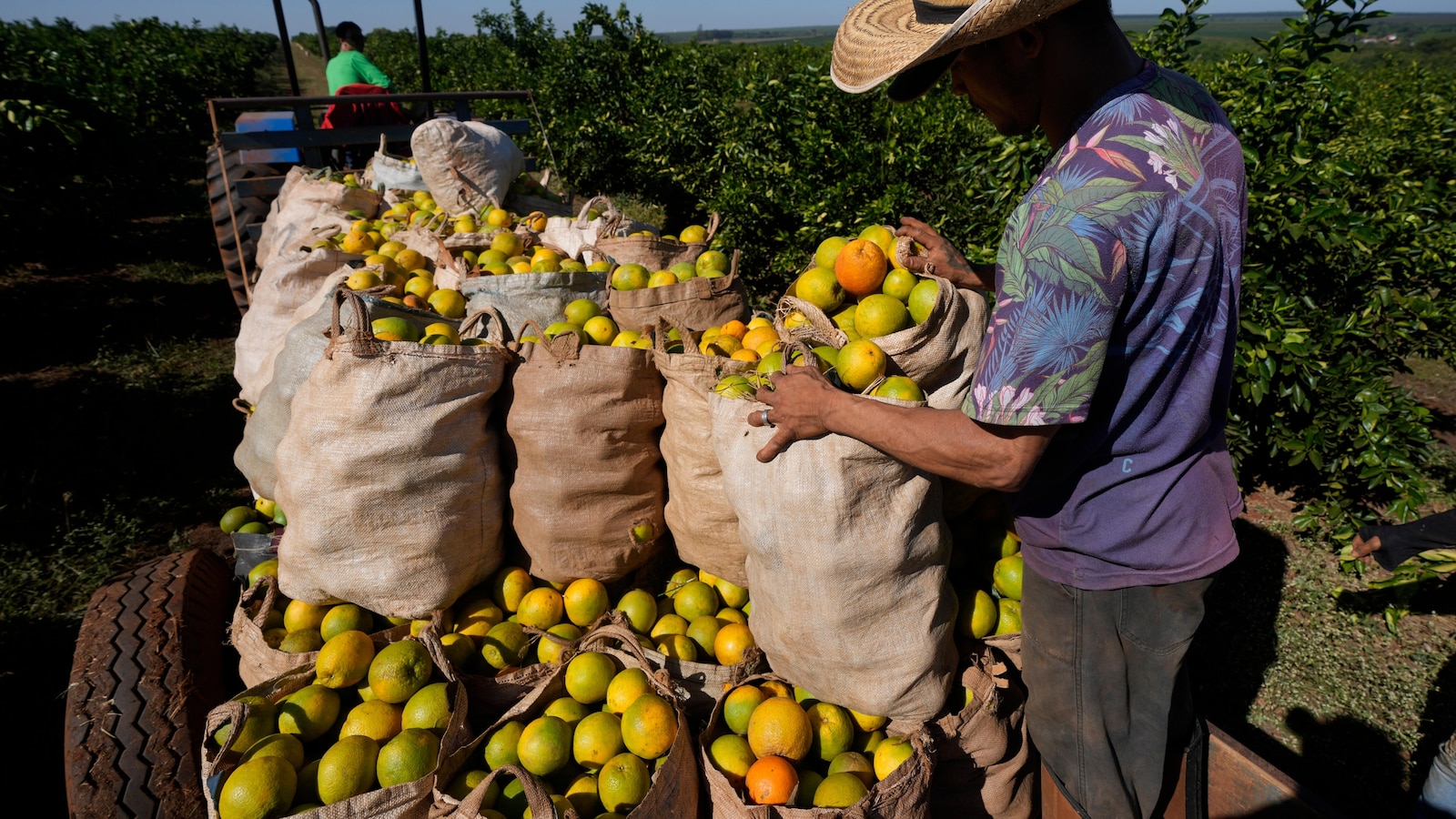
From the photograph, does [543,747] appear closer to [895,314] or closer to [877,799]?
[877,799]

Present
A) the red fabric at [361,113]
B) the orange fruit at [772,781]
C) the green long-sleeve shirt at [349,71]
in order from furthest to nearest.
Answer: the green long-sleeve shirt at [349,71] → the red fabric at [361,113] → the orange fruit at [772,781]

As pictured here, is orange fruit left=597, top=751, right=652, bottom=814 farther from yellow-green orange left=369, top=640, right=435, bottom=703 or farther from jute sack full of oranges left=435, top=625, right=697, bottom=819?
yellow-green orange left=369, top=640, right=435, bottom=703

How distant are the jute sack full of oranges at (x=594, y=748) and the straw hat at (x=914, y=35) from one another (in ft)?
6.31

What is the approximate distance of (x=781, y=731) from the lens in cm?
227

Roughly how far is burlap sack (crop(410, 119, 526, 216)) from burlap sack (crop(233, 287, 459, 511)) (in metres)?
2.19

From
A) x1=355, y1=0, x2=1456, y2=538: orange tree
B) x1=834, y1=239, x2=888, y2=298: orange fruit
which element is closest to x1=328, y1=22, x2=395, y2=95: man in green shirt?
x1=355, y1=0, x2=1456, y2=538: orange tree

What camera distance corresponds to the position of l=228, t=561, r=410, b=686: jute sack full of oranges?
8.95 ft

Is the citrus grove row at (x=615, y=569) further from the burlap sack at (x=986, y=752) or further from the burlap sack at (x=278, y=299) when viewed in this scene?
the burlap sack at (x=278, y=299)

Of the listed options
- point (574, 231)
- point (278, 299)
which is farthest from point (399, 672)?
point (574, 231)

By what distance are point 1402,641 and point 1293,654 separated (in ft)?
1.96

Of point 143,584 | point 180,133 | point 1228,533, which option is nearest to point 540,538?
point 143,584

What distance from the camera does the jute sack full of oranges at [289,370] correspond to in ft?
10.3

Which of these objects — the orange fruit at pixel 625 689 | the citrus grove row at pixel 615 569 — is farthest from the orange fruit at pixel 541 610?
the orange fruit at pixel 625 689

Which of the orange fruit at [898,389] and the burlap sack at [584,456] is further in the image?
the burlap sack at [584,456]
